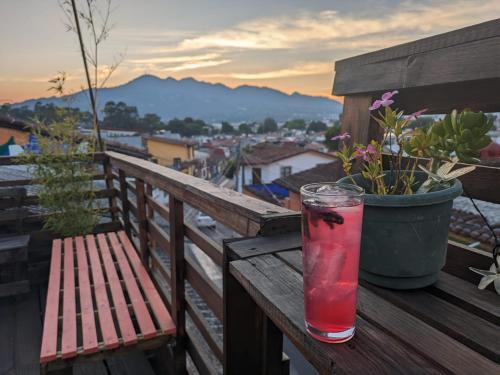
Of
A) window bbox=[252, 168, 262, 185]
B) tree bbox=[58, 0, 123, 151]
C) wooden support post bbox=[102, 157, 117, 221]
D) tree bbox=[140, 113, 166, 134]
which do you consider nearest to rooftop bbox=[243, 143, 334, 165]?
window bbox=[252, 168, 262, 185]

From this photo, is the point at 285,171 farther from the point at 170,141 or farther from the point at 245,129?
the point at 245,129

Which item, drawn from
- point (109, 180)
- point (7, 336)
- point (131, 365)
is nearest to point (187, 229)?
point (131, 365)

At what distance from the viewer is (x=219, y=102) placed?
6544 cm

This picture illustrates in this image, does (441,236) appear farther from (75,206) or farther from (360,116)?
(75,206)

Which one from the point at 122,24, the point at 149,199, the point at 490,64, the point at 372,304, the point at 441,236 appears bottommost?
the point at 149,199

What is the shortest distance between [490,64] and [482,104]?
0.23 metres

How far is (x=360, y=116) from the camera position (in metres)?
1.10

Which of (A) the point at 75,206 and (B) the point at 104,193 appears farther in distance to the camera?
(B) the point at 104,193

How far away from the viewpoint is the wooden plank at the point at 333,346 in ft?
1.57

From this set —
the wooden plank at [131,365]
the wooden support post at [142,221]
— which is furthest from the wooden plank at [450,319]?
the wooden support post at [142,221]

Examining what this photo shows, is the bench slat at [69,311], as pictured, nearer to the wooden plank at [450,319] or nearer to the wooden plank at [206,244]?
the wooden plank at [206,244]

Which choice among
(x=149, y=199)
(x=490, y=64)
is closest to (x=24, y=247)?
(x=149, y=199)

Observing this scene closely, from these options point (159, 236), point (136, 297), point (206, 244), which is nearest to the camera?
point (206, 244)

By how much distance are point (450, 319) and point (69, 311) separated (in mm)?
1829
